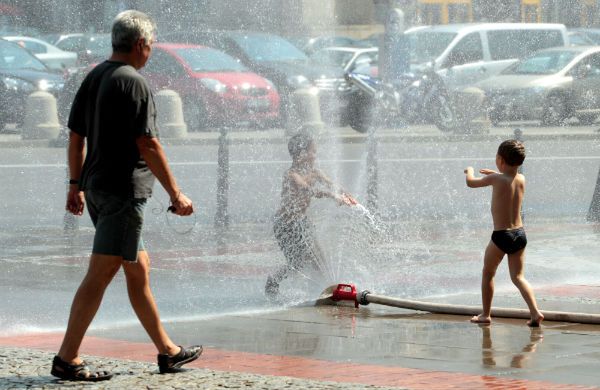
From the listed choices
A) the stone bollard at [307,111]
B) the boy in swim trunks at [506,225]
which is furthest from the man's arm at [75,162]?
the stone bollard at [307,111]

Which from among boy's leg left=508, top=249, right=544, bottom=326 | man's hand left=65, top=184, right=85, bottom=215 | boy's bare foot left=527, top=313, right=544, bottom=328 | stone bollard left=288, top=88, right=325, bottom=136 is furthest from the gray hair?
stone bollard left=288, top=88, right=325, bottom=136

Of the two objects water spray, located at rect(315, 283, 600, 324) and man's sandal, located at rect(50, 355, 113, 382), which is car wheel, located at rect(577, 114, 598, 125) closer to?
water spray, located at rect(315, 283, 600, 324)

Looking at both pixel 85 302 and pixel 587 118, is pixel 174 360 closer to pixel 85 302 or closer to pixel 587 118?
pixel 85 302

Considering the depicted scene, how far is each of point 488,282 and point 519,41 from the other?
5.65 m

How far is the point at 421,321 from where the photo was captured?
28.4 feet

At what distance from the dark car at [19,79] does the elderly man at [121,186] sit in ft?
24.6

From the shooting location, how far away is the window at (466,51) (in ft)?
44.3

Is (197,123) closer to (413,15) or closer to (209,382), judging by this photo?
(413,15)

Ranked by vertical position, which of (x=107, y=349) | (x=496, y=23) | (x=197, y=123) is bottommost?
(x=107, y=349)

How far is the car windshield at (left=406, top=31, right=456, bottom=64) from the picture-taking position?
13750 mm

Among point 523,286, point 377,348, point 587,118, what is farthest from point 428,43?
point 377,348

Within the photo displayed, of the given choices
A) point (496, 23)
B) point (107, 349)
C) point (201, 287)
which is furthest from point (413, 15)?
point (107, 349)

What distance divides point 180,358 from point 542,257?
19.1 ft

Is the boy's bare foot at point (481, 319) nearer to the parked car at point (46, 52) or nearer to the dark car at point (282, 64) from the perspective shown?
the dark car at point (282, 64)
